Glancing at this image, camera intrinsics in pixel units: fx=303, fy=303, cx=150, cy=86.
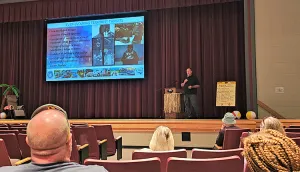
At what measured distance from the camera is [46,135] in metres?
1.19

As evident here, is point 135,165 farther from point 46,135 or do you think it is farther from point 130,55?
point 130,55

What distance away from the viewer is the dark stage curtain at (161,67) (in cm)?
853

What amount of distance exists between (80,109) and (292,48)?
633 centimetres

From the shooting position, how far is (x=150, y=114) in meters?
8.99

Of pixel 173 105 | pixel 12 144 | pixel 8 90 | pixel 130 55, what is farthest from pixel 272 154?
pixel 8 90

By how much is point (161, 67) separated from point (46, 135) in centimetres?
786

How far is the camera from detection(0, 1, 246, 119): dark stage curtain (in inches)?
336

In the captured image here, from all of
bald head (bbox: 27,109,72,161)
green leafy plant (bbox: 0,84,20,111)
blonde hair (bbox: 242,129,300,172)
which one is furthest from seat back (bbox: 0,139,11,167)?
green leafy plant (bbox: 0,84,20,111)

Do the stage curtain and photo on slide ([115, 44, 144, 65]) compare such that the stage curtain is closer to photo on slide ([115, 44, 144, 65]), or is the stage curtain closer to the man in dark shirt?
photo on slide ([115, 44, 144, 65])

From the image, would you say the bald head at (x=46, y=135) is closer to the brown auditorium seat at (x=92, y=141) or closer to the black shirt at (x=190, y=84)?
the brown auditorium seat at (x=92, y=141)

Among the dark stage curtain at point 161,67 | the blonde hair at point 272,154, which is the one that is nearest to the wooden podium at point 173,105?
the dark stage curtain at point 161,67

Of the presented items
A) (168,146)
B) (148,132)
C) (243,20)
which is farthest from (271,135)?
(243,20)

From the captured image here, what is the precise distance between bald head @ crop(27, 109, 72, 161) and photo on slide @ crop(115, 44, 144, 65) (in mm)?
7565

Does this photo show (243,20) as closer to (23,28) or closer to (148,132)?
(148,132)
